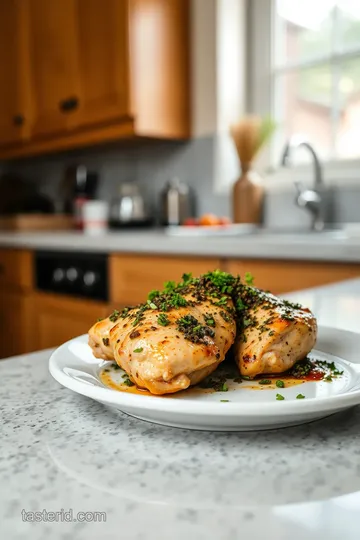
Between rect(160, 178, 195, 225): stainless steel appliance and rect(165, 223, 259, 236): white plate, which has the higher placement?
rect(160, 178, 195, 225): stainless steel appliance

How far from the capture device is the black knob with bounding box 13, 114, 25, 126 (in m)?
3.55

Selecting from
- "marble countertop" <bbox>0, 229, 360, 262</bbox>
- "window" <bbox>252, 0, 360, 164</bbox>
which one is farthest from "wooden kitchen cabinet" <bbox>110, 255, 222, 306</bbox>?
"window" <bbox>252, 0, 360, 164</bbox>

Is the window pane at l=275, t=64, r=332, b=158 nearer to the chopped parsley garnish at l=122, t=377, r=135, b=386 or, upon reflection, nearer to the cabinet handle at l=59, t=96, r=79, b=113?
the cabinet handle at l=59, t=96, r=79, b=113

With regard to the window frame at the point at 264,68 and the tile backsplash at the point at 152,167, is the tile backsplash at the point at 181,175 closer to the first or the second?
the tile backsplash at the point at 152,167

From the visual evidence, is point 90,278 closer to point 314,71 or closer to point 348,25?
point 314,71

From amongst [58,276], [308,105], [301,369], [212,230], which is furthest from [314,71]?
[301,369]

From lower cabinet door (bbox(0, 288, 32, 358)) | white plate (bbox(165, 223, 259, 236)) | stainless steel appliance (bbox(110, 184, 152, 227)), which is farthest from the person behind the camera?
stainless steel appliance (bbox(110, 184, 152, 227))

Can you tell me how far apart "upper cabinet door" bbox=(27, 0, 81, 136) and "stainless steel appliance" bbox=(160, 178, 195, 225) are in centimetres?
64

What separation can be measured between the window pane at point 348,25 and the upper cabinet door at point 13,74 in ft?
5.89

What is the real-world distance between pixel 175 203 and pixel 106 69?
0.71m

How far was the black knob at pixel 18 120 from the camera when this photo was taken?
3.55 metres

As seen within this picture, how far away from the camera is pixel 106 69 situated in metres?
2.88

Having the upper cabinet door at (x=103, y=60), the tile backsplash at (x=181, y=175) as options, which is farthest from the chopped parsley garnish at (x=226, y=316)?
the upper cabinet door at (x=103, y=60)

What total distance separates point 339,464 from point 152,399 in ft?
0.46
